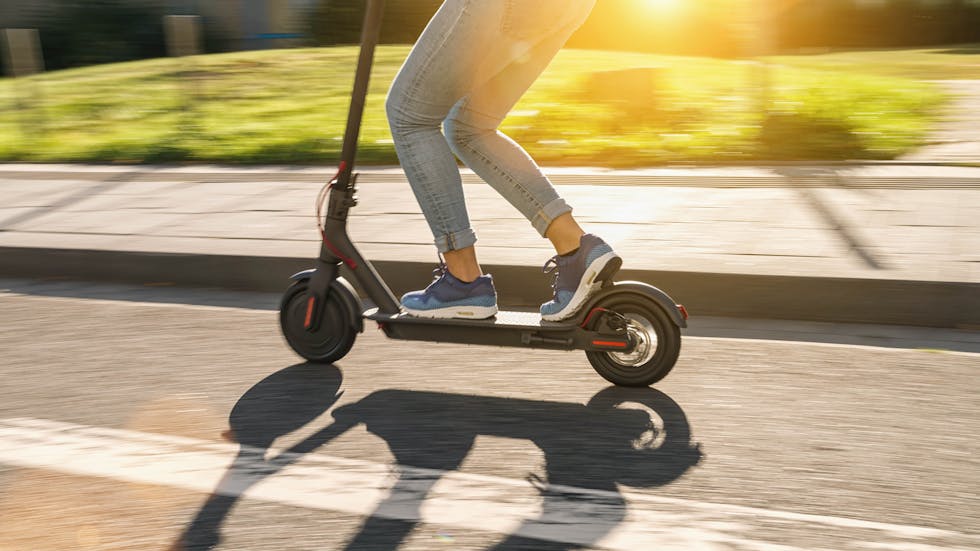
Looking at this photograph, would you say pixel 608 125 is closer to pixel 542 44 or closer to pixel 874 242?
pixel 874 242

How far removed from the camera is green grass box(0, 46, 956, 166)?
8109 millimetres

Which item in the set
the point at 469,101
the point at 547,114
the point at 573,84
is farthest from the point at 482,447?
the point at 573,84

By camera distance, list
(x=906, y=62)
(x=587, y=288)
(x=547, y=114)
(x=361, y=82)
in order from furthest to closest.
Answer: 1. (x=906, y=62)
2. (x=547, y=114)
3. (x=361, y=82)
4. (x=587, y=288)

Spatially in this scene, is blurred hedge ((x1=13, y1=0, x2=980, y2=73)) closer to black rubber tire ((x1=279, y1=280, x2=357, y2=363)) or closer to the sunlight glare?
the sunlight glare

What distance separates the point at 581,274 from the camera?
3.62m

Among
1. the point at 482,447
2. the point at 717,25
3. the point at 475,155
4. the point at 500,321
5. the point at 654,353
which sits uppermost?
the point at 717,25

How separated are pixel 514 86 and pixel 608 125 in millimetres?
5476

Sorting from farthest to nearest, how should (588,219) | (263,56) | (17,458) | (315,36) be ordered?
(315,36), (263,56), (588,219), (17,458)

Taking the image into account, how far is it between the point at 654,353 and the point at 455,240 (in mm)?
752

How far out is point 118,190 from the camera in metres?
7.81

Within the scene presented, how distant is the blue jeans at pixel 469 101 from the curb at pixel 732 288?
26.7 inches

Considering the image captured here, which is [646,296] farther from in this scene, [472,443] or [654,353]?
[472,443]

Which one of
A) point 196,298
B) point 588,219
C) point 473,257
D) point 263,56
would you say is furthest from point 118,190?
point 263,56

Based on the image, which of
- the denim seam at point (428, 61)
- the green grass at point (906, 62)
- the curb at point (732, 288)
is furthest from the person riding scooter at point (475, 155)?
the green grass at point (906, 62)
